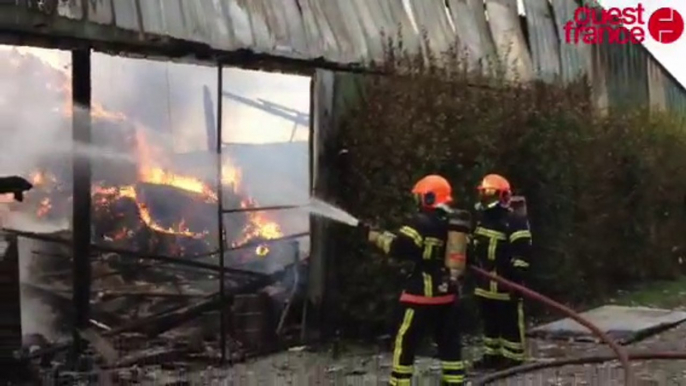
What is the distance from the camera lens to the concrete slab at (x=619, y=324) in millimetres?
10609

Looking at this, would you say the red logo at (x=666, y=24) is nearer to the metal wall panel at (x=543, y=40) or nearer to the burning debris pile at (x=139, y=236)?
the metal wall panel at (x=543, y=40)

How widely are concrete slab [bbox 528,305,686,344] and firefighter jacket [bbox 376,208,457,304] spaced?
3.62 metres

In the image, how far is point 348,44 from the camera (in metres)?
10.5

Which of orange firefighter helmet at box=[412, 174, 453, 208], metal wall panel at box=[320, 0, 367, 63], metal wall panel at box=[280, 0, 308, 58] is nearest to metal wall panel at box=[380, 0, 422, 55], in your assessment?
metal wall panel at box=[320, 0, 367, 63]

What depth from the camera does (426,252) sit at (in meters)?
7.26

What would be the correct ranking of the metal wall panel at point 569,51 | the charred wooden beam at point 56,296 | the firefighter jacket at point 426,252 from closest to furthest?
the firefighter jacket at point 426,252, the charred wooden beam at point 56,296, the metal wall panel at point 569,51

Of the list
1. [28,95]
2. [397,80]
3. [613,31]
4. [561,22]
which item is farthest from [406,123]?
[613,31]

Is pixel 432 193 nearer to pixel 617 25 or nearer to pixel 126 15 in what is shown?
pixel 126 15

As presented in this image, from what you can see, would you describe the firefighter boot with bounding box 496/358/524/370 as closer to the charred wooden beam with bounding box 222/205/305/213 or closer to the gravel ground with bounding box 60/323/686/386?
the gravel ground with bounding box 60/323/686/386

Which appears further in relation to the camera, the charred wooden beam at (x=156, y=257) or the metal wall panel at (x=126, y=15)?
the charred wooden beam at (x=156, y=257)

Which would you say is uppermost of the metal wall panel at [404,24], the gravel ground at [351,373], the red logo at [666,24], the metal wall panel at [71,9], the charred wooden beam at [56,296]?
the red logo at [666,24]

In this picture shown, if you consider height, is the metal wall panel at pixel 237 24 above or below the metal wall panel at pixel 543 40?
below

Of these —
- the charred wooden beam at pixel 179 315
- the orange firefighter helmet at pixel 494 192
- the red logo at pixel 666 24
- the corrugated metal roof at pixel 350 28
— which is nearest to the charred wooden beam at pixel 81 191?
the charred wooden beam at pixel 179 315

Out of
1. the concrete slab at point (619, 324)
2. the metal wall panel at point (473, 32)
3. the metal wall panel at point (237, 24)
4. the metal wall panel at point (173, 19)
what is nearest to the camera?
the metal wall panel at point (173, 19)
